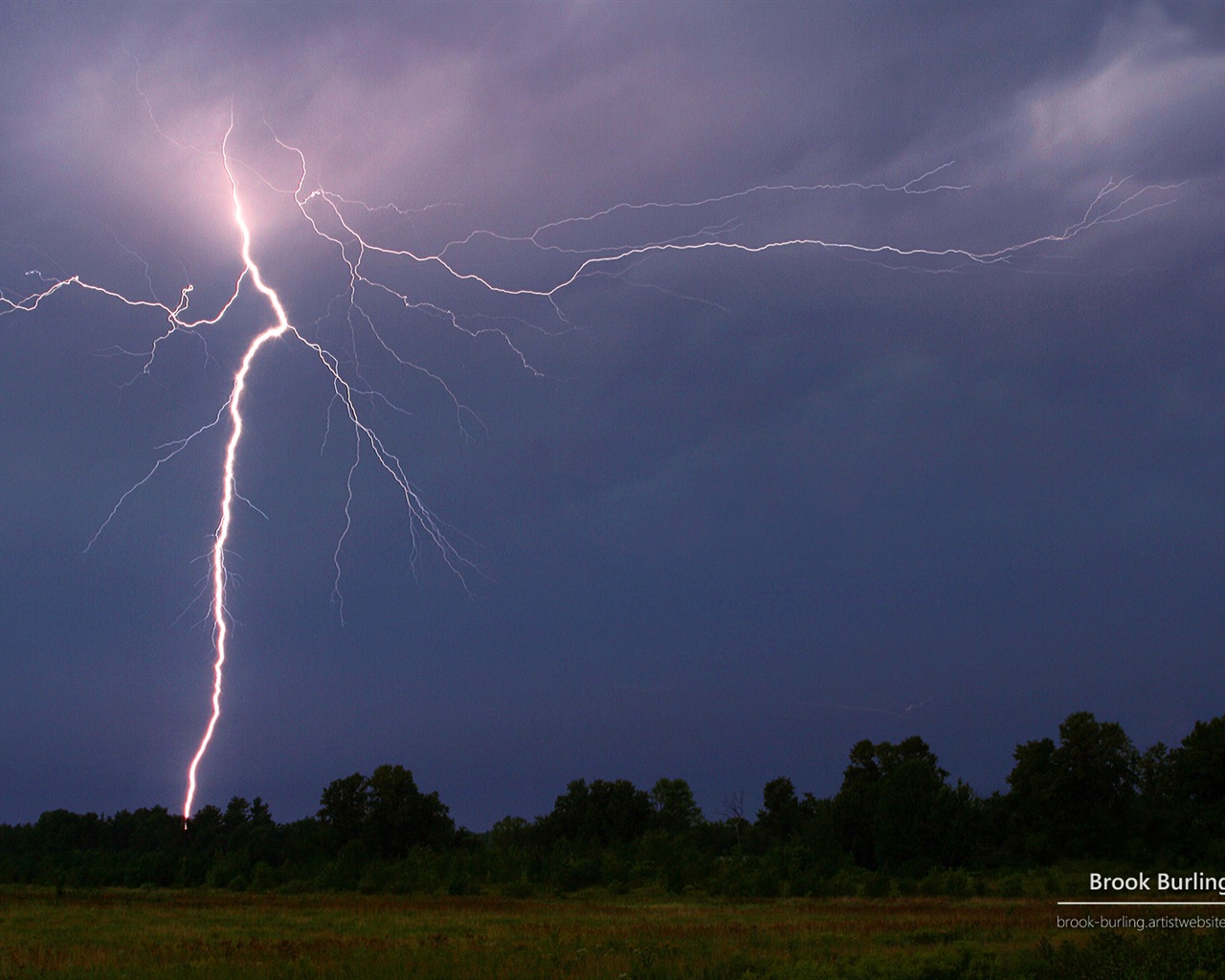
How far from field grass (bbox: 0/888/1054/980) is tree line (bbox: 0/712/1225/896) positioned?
20.6ft

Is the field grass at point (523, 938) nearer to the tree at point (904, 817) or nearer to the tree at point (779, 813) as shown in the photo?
the tree at point (904, 817)

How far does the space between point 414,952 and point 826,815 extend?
3352cm

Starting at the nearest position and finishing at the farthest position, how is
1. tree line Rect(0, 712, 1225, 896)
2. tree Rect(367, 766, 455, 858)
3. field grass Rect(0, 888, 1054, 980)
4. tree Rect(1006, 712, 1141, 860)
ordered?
field grass Rect(0, 888, 1054, 980), tree line Rect(0, 712, 1225, 896), tree Rect(1006, 712, 1141, 860), tree Rect(367, 766, 455, 858)

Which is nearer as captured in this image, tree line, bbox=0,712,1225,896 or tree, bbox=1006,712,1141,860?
tree line, bbox=0,712,1225,896

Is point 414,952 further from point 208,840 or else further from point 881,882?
point 208,840

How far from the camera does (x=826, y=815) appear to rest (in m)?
44.6

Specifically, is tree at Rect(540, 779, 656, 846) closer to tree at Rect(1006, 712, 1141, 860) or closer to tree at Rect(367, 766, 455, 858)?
tree at Rect(367, 766, 455, 858)

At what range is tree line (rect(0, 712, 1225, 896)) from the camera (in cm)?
3466

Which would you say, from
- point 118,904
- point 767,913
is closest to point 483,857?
point 118,904

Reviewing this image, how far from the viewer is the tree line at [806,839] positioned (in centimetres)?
3466

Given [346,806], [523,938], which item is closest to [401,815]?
[346,806]

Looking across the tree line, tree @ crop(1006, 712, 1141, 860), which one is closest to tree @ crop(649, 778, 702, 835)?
the tree line

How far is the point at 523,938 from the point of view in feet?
55.7

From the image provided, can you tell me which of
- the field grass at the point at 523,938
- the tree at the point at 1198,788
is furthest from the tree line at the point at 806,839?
the field grass at the point at 523,938
